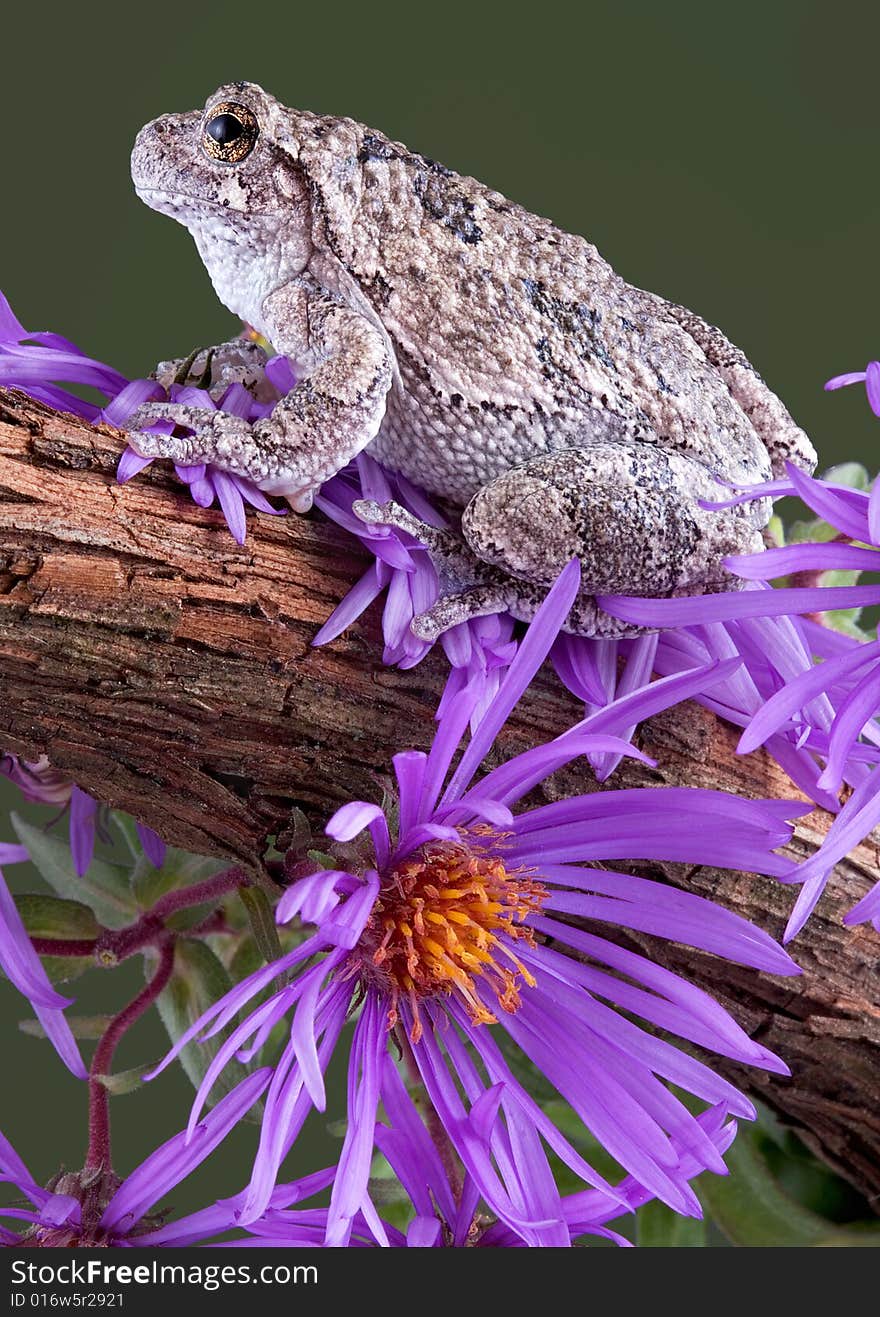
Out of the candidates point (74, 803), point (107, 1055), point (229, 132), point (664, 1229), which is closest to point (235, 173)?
point (229, 132)

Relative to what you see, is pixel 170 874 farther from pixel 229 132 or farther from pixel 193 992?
pixel 229 132

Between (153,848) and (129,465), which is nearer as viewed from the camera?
(129,465)

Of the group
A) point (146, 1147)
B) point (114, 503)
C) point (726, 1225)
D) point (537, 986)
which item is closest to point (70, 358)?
point (114, 503)

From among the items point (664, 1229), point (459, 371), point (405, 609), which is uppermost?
Answer: point (459, 371)

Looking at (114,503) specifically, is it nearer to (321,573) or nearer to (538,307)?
(321,573)

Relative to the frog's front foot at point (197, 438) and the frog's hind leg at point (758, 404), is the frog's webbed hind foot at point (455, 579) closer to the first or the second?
the frog's front foot at point (197, 438)

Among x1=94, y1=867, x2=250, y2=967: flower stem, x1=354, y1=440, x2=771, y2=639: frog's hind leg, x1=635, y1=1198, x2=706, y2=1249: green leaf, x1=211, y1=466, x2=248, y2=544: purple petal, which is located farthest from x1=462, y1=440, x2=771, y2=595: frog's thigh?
x1=635, y1=1198, x2=706, y2=1249: green leaf

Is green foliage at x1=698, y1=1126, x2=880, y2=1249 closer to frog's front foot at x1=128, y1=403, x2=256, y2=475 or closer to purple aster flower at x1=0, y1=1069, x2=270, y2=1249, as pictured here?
purple aster flower at x1=0, y1=1069, x2=270, y2=1249
